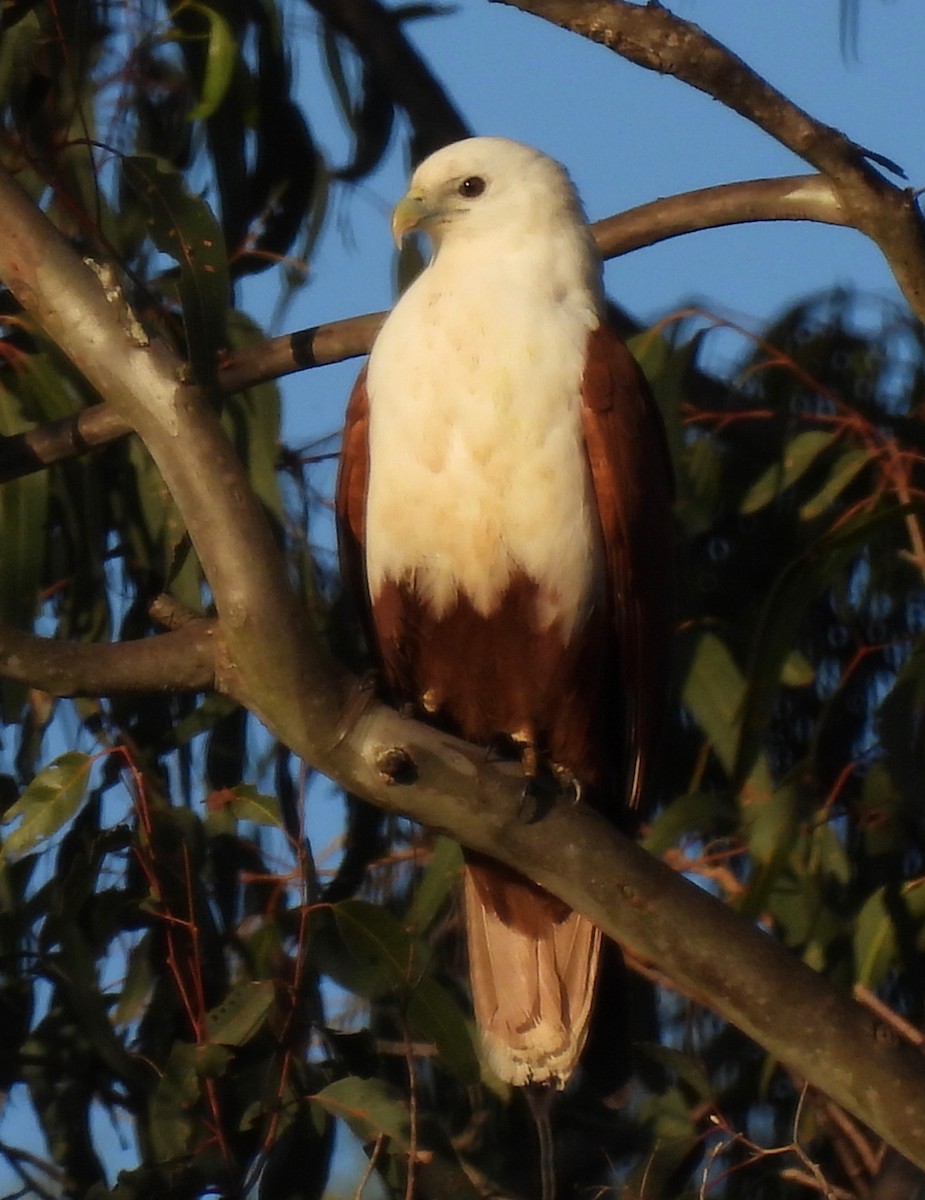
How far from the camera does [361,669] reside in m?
3.78

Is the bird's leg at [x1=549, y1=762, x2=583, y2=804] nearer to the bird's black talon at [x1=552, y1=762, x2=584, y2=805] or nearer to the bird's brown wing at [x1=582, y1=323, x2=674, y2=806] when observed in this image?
the bird's black talon at [x1=552, y1=762, x2=584, y2=805]

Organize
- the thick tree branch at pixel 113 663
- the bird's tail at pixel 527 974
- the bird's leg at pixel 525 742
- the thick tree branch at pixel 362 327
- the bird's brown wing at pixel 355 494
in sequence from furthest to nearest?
the bird's tail at pixel 527 974 → the bird's brown wing at pixel 355 494 → the bird's leg at pixel 525 742 → the thick tree branch at pixel 362 327 → the thick tree branch at pixel 113 663

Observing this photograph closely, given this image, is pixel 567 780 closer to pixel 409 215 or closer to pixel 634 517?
pixel 634 517

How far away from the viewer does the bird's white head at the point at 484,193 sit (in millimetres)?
3355

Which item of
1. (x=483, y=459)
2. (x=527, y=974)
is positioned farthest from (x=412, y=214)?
(x=527, y=974)

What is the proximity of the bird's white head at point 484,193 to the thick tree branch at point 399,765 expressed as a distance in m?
1.21

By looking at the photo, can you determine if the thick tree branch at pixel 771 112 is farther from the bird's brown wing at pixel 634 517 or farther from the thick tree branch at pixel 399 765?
the thick tree branch at pixel 399 765

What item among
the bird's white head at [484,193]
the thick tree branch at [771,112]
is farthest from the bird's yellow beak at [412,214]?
the thick tree branch at [771,112]

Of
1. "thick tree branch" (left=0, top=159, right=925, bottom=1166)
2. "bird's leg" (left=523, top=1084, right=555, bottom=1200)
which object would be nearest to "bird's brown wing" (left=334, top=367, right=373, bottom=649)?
"bird's leg" (left=523, top=1084, right=555, bottom=1200)

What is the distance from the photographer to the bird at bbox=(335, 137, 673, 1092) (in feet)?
9.64

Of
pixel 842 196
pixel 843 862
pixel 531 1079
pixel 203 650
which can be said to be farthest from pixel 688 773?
pixel 203 650

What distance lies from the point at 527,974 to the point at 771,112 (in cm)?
157

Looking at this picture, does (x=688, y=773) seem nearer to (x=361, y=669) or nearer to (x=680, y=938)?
(x=361, y=669)

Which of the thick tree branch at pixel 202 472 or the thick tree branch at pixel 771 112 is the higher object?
the thick tree branch at pixel 771 112
